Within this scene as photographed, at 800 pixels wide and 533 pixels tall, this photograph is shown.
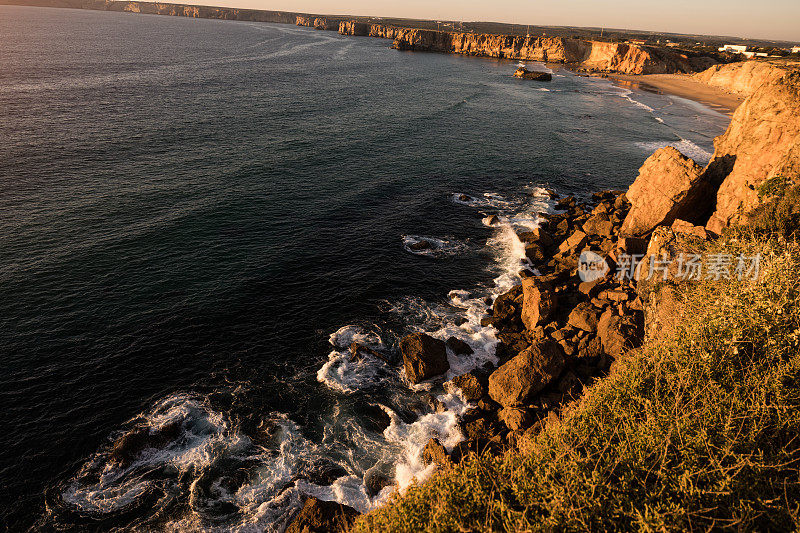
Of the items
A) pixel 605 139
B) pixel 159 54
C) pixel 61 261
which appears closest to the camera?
pixel 61 261

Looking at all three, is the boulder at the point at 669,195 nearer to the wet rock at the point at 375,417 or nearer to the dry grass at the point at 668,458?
the dry grass at the point at 668,458

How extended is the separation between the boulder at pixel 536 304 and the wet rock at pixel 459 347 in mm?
6496

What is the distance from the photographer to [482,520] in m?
15.2

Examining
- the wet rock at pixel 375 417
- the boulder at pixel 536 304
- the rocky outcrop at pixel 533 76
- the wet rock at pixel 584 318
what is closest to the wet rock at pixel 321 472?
the wet rock at pixel 375 417

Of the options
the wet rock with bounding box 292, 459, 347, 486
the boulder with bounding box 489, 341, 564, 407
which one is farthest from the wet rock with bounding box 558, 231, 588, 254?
the wet rock with bounding box 292, 459, 347, 486

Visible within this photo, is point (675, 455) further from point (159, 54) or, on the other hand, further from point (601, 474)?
point (159, 54)

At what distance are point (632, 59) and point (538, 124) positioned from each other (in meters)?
145

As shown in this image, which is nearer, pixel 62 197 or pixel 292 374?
pixel 292 374

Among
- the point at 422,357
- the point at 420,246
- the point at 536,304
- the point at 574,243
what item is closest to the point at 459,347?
the point at 422,357

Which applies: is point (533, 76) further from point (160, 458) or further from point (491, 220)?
point (160, 458)

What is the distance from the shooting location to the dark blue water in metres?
24.4

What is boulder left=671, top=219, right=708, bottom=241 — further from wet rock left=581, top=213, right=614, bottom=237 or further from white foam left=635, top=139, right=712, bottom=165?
white foam left=635, top=139, right=712, bottom=165

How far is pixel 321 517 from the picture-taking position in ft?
71.2


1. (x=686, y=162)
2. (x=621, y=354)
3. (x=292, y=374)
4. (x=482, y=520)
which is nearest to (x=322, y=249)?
(x=292, y=374)
